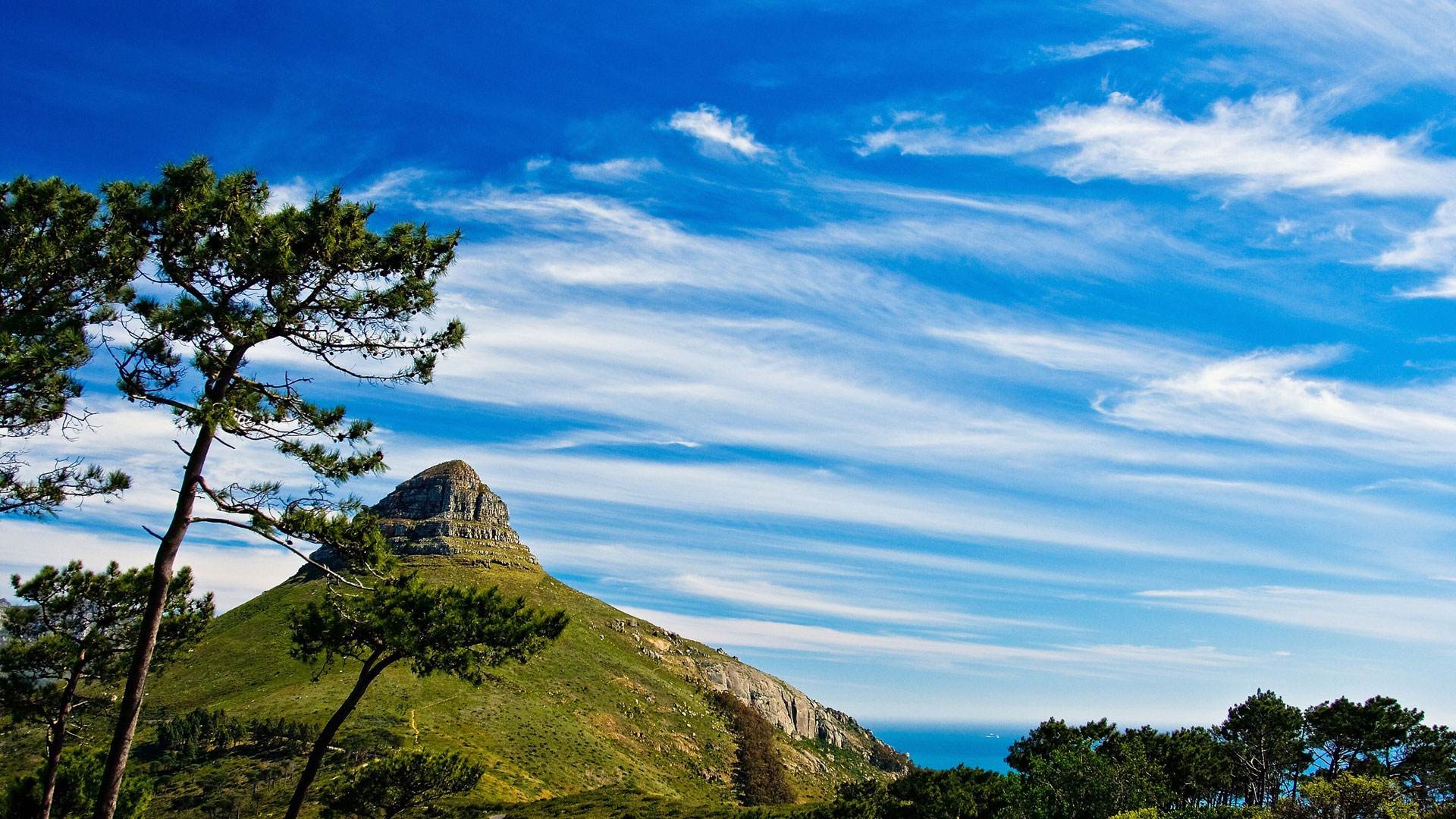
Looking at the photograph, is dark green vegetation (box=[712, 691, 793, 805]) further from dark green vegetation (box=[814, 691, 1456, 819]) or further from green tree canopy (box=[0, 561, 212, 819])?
green tree canopy (box=[0, 561, 212, 819])

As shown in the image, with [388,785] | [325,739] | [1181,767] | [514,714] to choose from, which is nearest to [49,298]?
[325,739]

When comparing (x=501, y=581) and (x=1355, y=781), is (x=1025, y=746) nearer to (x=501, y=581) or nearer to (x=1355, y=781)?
Answer: (x=1355, y=781)

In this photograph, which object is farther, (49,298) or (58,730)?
(58,730)

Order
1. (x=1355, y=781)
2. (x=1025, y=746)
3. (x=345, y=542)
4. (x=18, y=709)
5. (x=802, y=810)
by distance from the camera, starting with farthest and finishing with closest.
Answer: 1. (x=1025, y=746)
2. (x=802, y=810)
3. (x=1355, y=781)
4. (x=18, y=709)
5. (x=345, y=542)

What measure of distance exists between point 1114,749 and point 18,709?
100034mm

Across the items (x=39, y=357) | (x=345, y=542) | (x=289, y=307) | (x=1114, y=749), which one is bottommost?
(x=1114, y=749)

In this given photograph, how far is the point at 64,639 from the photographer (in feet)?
97.7

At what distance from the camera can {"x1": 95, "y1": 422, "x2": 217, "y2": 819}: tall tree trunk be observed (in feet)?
55.3

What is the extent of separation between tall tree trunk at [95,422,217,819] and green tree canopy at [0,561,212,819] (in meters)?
14.3

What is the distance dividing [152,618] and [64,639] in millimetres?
17336

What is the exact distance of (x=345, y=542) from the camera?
20516 millimetres

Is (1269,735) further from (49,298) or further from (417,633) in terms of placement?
(49,298)

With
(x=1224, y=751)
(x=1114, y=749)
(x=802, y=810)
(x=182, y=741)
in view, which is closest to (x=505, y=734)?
(x=182, y=741)

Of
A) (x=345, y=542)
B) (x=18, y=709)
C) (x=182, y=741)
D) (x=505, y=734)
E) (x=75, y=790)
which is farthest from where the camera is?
(x=505, y=734)
